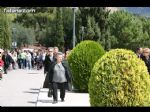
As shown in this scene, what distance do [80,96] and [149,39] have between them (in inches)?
3098

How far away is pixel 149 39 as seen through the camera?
312ft

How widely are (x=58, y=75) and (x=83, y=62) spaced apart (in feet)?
10.5

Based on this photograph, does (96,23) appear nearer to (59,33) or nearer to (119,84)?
(59,33)

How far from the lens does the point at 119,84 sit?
11289 mm

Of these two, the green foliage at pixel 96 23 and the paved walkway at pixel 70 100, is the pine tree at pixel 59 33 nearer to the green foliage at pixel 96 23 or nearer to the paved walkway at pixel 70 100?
the green foliage at pixel 96 23

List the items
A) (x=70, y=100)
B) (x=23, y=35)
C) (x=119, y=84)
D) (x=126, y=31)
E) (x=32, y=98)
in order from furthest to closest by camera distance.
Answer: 1. (x=126, y=31)
2. (x=23, y=35)
3. (x=32, y=98)
4. (x=70, y=100)
5. (x=119, y=84)

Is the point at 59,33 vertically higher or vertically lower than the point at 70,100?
higher

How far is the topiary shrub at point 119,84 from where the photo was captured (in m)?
11.3

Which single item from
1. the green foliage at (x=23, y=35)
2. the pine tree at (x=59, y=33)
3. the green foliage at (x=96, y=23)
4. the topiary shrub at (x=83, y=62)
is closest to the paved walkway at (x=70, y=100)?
the topiary shrub at (x=83, y=62)

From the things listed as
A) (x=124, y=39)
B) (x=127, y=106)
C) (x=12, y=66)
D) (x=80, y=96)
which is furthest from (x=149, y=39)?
(x=127, y=106)

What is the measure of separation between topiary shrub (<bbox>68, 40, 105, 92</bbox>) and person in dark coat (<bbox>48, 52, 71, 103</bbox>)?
274 centimetres

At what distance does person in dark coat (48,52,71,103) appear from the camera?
606 inches

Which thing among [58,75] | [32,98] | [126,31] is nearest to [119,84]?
[58,75]

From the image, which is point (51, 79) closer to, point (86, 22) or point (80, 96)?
point (80, 96)
